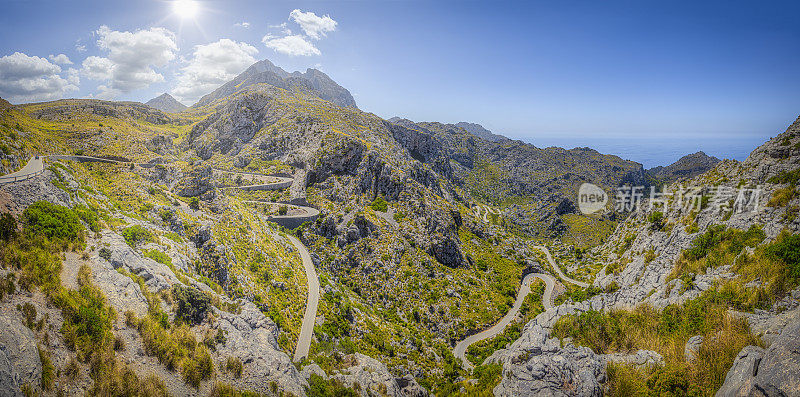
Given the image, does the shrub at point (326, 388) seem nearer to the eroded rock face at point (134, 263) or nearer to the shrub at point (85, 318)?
the shrub at point (85, 318)

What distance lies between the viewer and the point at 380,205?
75.4m

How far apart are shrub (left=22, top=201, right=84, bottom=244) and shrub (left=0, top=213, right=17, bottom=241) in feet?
2.95

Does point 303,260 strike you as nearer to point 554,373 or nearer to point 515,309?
point 554,373

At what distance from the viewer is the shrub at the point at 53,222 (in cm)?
1828

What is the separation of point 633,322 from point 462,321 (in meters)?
38.7

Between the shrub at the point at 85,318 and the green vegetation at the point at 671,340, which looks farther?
the shrub at the point at 85,318

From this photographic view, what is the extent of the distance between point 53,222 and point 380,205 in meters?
59.4

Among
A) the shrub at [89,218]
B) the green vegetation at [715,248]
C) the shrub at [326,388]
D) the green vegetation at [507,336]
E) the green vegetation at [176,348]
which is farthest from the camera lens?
the green vegetation at [507,336]

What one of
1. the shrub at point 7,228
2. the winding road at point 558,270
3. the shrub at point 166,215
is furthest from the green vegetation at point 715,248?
the shrub at point 166,215

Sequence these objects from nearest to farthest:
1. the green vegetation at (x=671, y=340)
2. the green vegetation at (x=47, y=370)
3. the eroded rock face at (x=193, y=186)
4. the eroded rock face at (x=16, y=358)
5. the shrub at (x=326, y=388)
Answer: the eroded rock face at (x=16, y=358), the green vegetation at (x=671, y=340), the green vegetation at (x=47, y=370), the shrub at (x=326, y=388), the eroded rock face at (x=193, y=186)

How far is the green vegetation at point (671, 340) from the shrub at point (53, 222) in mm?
35905

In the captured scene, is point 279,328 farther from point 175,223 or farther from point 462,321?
point 462,321

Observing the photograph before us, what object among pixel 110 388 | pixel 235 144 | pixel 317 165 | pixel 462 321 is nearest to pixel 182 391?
pixel 110 388

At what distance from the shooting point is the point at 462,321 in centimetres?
5244
